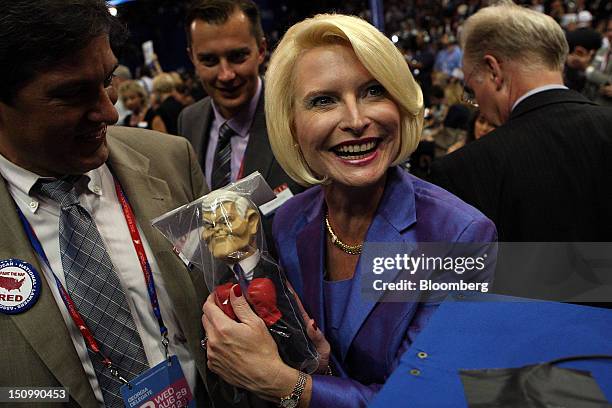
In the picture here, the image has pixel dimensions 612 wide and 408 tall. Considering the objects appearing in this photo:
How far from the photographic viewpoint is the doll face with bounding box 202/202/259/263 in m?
1.29

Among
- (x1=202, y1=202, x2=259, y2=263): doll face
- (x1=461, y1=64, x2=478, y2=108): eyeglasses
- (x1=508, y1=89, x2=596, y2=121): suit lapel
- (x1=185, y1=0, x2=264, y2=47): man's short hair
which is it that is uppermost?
(x1=185, y1=0, x2=264, y2=47): man's short hair

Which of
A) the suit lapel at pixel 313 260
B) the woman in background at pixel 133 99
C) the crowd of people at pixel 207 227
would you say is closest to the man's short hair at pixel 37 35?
the crowd of people at pixel 207 227

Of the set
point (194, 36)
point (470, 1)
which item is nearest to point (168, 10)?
point (470, 1)

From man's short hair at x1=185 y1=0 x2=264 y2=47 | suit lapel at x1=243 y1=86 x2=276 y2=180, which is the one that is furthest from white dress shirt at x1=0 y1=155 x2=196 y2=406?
man's short hair at x1=185 y1=0 x2=264 y2=47

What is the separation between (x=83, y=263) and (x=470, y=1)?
15923 mm

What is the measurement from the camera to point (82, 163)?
1432 millimetres

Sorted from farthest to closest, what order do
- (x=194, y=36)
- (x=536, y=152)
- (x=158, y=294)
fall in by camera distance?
(x=194, y=36) → (x=536, y=152) → (x=158, y=294)

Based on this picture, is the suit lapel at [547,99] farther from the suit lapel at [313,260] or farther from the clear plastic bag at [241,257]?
the clear plastic bag at [241,257]

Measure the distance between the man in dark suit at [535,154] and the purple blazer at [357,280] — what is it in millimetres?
693

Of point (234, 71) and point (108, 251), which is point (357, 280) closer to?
point (108, 251)

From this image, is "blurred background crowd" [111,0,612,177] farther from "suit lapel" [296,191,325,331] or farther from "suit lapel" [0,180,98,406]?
"suit lapel" [0,180,98,406]

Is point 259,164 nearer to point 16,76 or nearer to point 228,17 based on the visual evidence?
point 228,17

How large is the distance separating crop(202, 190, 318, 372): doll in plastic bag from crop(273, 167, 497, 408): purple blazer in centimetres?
11

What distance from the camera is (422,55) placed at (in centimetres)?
1064
